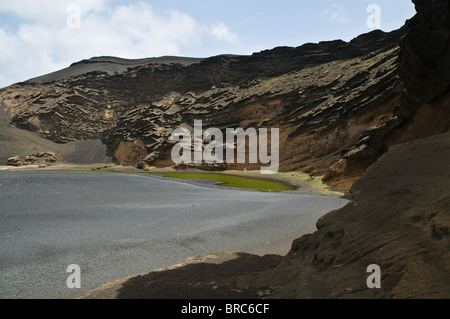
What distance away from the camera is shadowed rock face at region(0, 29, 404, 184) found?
38312mm

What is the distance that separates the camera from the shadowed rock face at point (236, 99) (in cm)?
3831

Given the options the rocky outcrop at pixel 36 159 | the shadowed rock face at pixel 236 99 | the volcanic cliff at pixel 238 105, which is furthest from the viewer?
the rocky outcrop at pixel 36 159

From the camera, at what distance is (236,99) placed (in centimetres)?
5709

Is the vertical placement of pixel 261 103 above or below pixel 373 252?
above

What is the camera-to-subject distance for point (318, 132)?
40688 mm

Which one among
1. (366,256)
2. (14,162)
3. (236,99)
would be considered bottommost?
(14,162)

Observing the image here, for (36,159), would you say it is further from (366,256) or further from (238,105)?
(366,256)

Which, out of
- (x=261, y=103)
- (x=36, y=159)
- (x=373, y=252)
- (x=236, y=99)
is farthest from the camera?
(x=36, y=159)

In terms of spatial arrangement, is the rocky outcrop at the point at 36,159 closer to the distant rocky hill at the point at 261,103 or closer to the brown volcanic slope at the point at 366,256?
the distant rocky hill at the point at 261,103

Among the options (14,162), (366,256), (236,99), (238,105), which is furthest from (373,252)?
(14,162)

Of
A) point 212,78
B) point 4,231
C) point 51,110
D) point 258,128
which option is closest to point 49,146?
point 51,110

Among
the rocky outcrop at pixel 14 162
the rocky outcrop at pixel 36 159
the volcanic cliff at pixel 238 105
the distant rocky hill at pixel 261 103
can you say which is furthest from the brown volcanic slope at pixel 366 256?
the rocky outcrop at pixel 36 159

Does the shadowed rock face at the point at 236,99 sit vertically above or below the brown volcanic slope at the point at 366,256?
above
